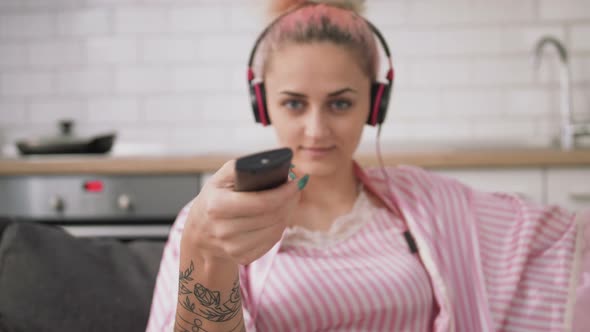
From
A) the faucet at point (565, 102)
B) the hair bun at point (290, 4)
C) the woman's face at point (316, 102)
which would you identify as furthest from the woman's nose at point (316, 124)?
the faucet at point (565, 102)

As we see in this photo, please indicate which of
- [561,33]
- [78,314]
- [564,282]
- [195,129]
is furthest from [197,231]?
[561,33]

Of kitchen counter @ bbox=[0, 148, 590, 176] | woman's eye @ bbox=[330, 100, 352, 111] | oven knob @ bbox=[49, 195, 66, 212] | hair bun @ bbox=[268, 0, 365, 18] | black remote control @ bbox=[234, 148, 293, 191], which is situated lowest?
oven knob @ bbox=[49, 195, 66, 212]

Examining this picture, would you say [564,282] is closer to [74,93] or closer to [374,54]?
[374,54]

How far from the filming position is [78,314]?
839 millimetres

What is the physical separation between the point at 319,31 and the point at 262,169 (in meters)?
0.49

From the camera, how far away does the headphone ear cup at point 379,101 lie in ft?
3.23

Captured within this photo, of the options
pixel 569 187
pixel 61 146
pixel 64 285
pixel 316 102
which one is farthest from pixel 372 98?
pixel 61 146

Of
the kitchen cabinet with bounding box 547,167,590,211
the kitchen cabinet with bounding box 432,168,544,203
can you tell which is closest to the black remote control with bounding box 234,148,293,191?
the kitchen cabinet with bounding box 432,168,544,203

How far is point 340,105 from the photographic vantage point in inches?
37.1

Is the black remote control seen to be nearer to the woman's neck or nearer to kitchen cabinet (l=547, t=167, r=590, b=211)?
the woman's neck

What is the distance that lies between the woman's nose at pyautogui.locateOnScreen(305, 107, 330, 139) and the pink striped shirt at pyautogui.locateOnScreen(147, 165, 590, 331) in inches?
7.5

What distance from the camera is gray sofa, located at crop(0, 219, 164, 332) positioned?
82 centimetres

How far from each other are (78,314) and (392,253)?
1.70 ft

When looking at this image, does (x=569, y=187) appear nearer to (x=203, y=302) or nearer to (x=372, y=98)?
(x=372, y=98)
